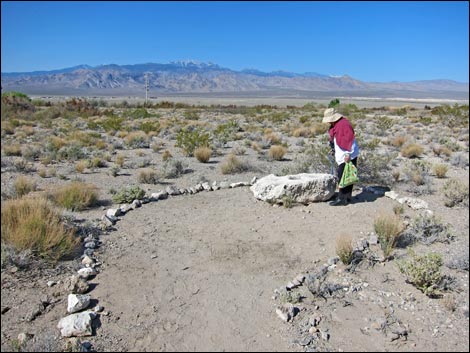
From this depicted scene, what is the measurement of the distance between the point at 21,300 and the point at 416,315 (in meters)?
4.49

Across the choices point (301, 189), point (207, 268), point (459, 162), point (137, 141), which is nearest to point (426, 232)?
point (301, 189)

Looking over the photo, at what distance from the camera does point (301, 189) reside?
7.57m

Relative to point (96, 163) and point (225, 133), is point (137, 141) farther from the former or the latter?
point (225, 133)

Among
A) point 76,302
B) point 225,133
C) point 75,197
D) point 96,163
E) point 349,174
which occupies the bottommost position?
point 76,302

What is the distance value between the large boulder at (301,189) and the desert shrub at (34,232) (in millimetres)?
3778

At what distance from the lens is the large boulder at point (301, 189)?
754cm

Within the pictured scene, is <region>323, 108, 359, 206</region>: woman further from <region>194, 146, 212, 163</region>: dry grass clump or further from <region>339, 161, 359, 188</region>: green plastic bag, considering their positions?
<region>194, 146, 212, 163</region>: dry grass clump

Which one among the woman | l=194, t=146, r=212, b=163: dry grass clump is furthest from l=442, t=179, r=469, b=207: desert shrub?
l=194, t=146, r=212, b=163: dry grass clump

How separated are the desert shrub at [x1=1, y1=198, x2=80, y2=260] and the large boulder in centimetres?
378

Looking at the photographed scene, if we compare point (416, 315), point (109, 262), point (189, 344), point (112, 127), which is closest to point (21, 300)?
point (109, 262)

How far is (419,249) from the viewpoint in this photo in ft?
19.1

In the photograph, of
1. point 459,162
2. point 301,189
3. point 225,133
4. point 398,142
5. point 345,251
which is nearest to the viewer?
point 345,251

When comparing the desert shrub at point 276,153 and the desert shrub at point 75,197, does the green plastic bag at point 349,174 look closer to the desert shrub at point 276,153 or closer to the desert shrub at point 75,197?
the desert shrub at point 75,197

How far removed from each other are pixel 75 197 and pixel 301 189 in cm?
452
